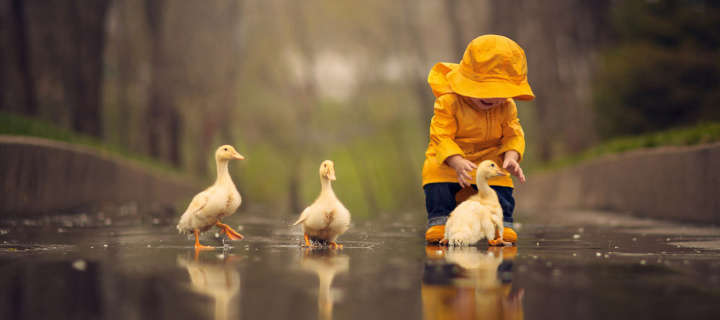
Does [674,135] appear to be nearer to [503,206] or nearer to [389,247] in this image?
[503,206]

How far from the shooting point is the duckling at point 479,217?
728 cm

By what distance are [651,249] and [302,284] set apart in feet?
11.3

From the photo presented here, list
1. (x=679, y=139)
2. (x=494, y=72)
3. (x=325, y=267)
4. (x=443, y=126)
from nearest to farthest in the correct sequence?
(x=325, y=267), (x=494, y=72), (x=443, y=126), (x=679, y=139)

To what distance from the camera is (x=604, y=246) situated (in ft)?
24.7

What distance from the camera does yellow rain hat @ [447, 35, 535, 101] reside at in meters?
7.60

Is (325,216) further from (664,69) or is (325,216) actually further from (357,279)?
(664,69)

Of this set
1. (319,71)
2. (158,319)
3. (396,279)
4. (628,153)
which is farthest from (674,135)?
(319,71)

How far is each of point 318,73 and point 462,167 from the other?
1409 inches

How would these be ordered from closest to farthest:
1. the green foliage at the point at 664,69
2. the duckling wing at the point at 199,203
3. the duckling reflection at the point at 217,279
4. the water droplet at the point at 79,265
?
the duckling reflection at the point at 217,279
the water droplet at the point at 79,265
the duckling wing at the point at 199,203
the green foliage at the point at 664,69

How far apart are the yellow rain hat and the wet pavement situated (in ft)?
4.37

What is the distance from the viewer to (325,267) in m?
5.72

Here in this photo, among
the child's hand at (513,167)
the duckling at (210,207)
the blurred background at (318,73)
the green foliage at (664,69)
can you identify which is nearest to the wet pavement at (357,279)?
the duckling at (210,207)

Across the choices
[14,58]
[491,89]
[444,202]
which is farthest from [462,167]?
[14,58]

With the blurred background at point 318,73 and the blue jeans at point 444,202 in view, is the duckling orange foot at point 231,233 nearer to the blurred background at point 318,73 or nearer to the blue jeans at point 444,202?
the blue jeans at point 444,202
